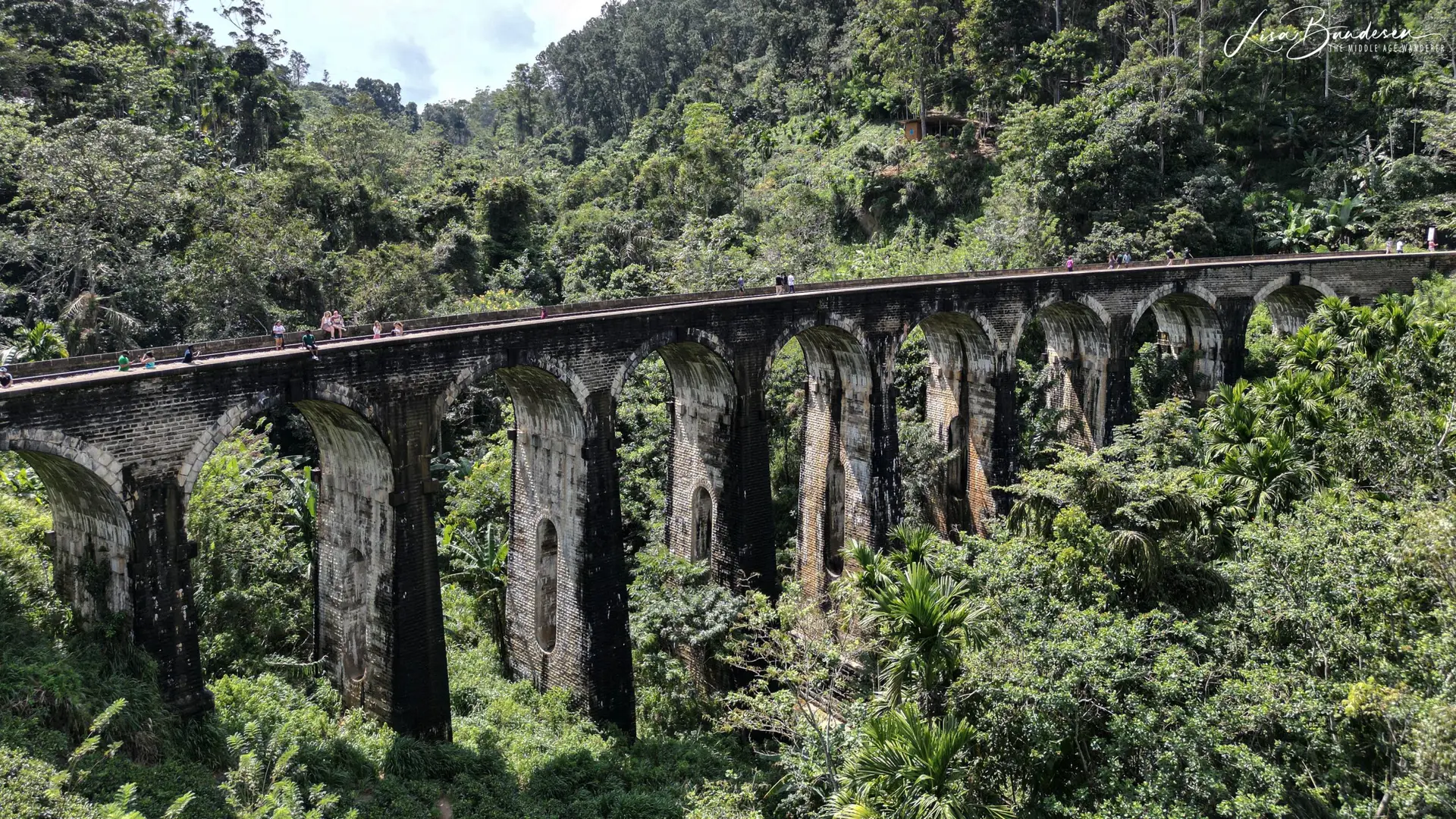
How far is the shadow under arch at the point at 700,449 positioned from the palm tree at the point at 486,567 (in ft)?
12.2

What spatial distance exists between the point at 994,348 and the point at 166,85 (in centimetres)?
3871

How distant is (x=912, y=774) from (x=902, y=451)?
47.7 ft

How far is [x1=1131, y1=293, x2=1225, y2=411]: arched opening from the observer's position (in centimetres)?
2641

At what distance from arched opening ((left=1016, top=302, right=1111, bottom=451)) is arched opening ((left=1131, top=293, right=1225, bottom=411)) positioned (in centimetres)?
249

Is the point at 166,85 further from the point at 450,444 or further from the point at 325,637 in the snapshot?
the point at 325,637

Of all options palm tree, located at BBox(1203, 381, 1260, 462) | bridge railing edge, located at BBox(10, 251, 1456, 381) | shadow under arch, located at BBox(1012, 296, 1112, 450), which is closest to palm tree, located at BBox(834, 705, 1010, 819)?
bridge railing edge, located at BBox(10, 251, 1456, 381)

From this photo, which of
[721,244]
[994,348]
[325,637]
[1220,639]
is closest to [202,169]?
[721,244]

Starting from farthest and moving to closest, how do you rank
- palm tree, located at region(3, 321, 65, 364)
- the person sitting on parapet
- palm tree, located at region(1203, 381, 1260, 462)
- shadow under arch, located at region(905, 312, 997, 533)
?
shadow under arch, located at region(905, 312, 997, 533), palm tree, located at region(3, 321, 65, 364), palm tree, located at region(1203, 381, 1260, 462), the person sitting on parapet

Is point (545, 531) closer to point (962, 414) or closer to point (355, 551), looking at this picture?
point (355, 551)

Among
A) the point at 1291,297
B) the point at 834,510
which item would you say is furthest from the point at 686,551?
the point at 1291,297

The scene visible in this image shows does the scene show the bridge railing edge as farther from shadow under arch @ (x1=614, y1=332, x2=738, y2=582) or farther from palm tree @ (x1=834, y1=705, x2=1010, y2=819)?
palm tree @ (x1=834, y1=705, x2=1010, y2=819)

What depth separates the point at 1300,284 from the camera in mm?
26766

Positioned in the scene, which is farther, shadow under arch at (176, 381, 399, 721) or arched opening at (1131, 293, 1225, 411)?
arched opening at (1131, 293, 1225, 411)

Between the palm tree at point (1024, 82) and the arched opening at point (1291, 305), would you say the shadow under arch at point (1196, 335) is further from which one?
the palm tree at point (1024, 82)
